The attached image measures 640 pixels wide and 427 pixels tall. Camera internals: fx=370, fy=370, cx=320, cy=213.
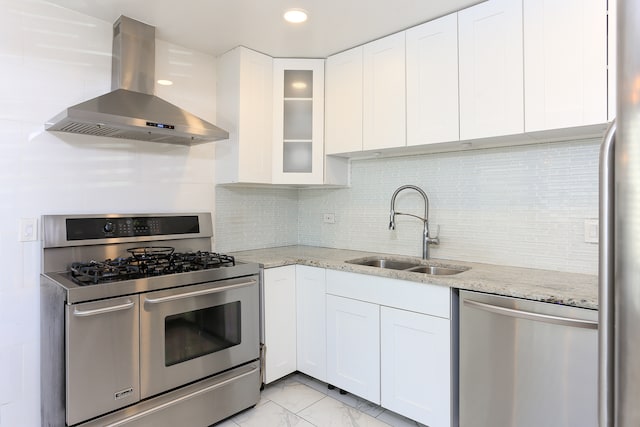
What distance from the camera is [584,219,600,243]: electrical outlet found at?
1.89 metres

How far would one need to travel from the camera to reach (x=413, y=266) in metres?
2.44

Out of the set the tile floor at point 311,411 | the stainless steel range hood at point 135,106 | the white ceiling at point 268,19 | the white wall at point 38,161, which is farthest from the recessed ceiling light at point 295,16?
the tile floor at point 311,411

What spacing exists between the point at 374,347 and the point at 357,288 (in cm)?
34

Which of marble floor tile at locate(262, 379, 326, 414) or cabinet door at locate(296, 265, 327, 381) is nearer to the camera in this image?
marble floor tile at locate(262, 379, 326, 414)

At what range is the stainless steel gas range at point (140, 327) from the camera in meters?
1.58

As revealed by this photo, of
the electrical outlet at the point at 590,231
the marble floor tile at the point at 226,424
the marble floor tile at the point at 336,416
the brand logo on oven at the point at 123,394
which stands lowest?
the marble floor tile at the point at 226,424

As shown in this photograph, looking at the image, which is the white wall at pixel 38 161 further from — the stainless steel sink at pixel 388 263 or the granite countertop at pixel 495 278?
the stainless steel sink at pixel 388 263

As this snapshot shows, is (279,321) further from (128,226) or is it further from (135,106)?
(135,106)

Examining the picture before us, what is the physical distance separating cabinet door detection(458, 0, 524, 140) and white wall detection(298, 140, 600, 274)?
0.33m

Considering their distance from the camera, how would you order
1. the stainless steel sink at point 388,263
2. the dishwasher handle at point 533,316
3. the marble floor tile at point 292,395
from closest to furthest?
1. the dishwasher handle at point 533,316
2. the marble floor tile at point 292,395
3. the stainless steel sink at point 388,263

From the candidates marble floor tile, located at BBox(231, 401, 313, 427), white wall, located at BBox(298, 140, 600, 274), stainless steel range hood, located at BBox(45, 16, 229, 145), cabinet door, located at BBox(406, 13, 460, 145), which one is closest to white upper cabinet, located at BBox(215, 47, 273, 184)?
stainless steel range hood, located at BBox(45, 16, 229, 145)

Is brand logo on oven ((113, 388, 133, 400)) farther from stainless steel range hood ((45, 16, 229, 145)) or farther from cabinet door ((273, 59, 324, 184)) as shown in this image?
cabinet door ((273, 59, 324, 184))

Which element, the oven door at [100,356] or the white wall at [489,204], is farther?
the white wall at [489,204]

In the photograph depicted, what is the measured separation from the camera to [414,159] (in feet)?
8.53
